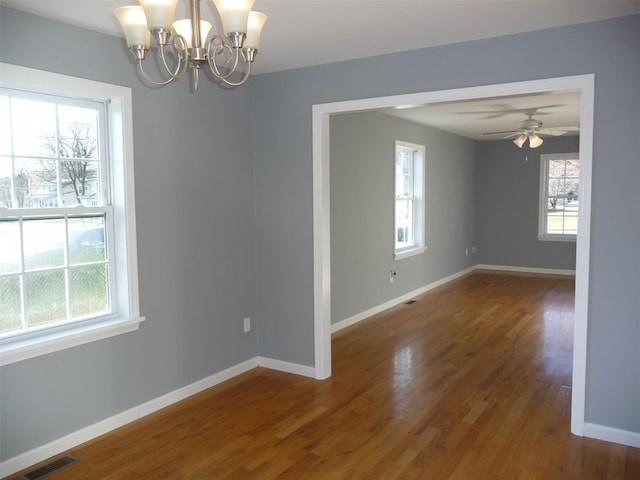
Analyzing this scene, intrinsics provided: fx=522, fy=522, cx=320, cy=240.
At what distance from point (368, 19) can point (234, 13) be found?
1.35 metres

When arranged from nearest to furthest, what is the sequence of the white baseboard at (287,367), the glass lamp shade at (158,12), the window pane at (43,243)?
the glass lamp shade at (158,12) < the window pane at (43,243) < the white baseboard at (287,367)

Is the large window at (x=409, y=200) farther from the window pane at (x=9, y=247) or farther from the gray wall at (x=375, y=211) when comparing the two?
the window pane at (x=9, y=247)

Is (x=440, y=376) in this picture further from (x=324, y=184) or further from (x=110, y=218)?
(x=110, y=218)

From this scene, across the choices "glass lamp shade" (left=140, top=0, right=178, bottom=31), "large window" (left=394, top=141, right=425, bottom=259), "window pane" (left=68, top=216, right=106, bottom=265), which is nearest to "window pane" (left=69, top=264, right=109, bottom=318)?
"window pane" (left=68, top=216, right=106, bottom=265)

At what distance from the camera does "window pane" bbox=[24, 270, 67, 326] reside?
114 inches

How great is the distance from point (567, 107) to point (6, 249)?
5.71m

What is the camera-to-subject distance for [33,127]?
290 centimetres

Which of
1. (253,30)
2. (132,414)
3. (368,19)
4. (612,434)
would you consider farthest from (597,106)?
(132,414)

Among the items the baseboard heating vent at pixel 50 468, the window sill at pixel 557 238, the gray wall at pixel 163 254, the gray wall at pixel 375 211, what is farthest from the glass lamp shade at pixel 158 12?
the window sill at pixel 557 238

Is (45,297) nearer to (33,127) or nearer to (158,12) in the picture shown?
(33,127)

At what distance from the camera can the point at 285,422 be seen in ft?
11.1

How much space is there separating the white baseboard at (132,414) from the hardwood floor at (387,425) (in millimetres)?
54

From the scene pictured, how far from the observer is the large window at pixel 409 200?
7.04m

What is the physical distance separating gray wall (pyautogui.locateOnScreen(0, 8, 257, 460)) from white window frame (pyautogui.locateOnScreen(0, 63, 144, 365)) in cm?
6
